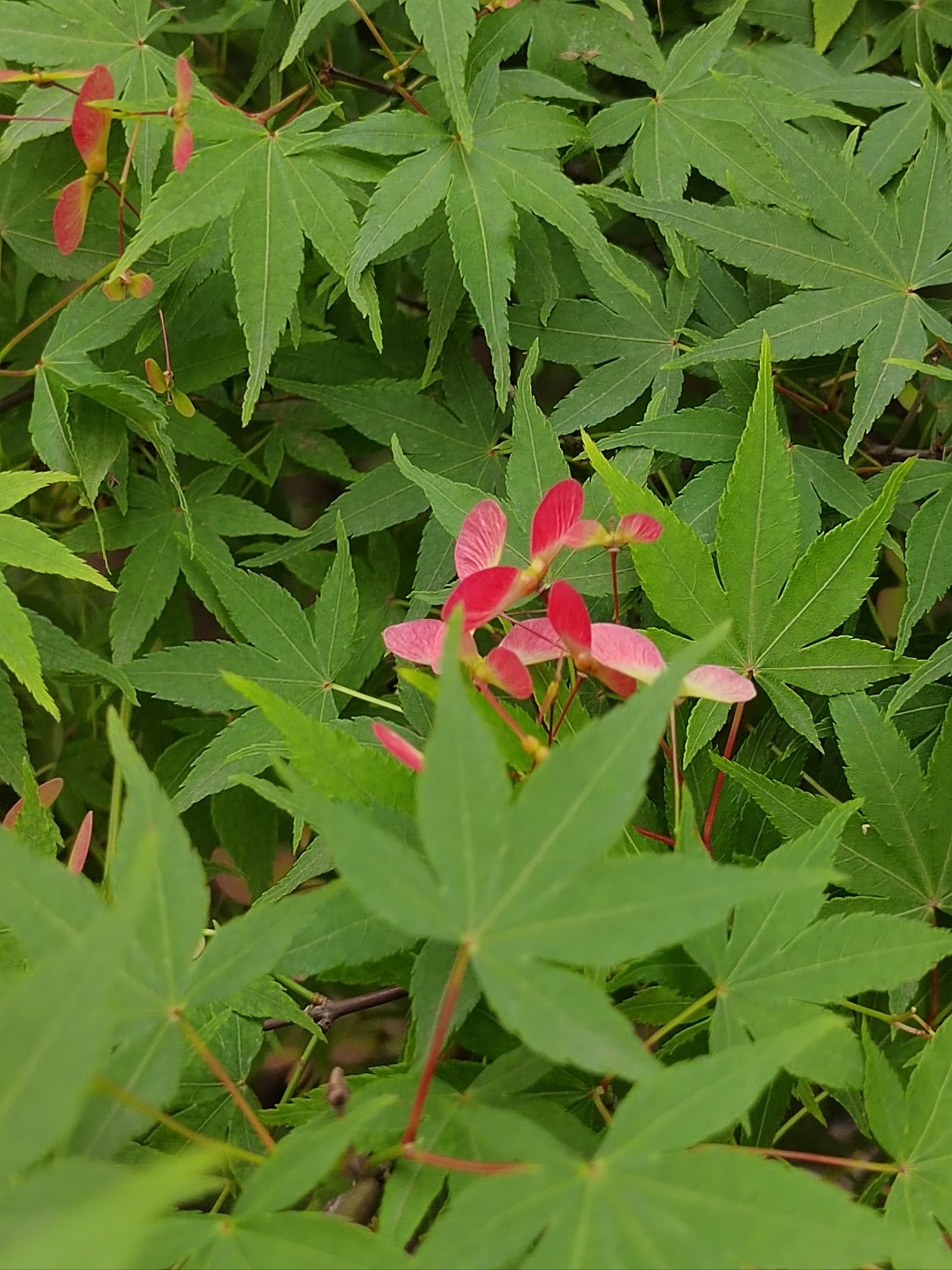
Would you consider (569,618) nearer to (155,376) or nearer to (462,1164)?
(462,1164)

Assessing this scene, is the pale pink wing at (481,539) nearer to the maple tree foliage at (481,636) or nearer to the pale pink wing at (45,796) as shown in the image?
the maple tree foliage at (481,636)

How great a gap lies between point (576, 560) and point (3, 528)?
16.3 inches

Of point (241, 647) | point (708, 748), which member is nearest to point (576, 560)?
point (708, 748)

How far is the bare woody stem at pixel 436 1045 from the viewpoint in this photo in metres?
0.34

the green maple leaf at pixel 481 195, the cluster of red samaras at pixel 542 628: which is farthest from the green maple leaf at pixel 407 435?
the cluster of red samaras at pixel 542 628

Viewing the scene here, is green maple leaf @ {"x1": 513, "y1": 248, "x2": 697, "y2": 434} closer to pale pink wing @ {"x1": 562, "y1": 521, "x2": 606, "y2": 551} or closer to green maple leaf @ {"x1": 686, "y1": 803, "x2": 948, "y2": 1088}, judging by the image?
pale pink wing @ {"x1": 562, "y1": 521, "x2": 606, "y2": 551}

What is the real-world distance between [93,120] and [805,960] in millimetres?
707

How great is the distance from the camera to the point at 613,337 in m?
0.81

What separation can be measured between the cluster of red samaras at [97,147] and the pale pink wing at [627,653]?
446mm

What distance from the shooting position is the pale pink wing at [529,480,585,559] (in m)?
0.51

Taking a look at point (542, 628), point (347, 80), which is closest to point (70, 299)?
point (347, 80)

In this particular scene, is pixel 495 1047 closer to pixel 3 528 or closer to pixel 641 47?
pixel 3 528

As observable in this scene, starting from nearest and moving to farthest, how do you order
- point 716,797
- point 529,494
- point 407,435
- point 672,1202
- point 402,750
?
point 672,1202, point 402,750, point 716,797, point 529,494, point 407,435

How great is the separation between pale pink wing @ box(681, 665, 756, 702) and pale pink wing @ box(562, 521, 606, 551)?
0.09m
